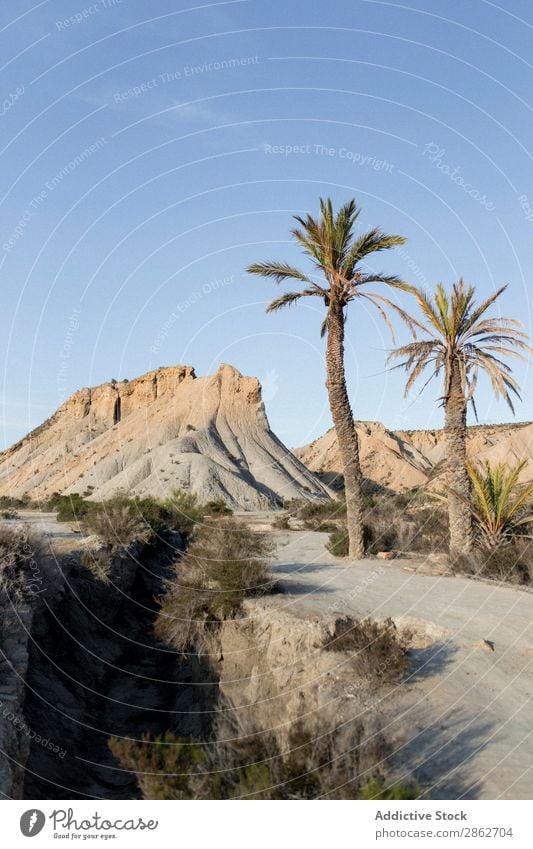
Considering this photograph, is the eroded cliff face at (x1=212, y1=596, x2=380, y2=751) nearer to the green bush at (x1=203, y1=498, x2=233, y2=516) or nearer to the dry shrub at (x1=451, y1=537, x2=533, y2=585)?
the dry shrub at (x1=451, y1=537, x2=533, y2=585)

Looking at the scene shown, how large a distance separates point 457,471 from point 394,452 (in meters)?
66.7

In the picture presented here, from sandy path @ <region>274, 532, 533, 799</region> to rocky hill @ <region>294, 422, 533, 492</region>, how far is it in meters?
51.1

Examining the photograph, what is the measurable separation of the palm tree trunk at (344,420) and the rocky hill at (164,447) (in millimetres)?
33514

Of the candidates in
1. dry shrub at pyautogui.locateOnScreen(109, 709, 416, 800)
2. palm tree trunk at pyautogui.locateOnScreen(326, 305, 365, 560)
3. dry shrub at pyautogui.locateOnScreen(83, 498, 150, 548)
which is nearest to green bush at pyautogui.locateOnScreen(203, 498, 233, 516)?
dry shrub at pyautogui.locateOnScreen(83, 498, 150, 548)

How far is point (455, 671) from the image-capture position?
27.8 ft

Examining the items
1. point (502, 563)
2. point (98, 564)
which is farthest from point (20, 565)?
point (502, 563)

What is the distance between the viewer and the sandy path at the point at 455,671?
5.90m

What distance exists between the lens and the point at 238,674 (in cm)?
1045

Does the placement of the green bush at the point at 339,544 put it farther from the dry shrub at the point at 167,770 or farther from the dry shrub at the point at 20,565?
the dry shrub at the point at 167,770

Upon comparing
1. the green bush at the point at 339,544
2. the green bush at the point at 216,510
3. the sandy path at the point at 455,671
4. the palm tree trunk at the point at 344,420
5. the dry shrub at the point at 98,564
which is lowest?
the sandy path at the point at 455,671

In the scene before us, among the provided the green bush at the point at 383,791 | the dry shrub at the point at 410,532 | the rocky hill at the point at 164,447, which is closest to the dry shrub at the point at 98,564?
the dry shrub at the point at 410,532

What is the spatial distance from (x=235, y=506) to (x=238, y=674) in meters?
41.7

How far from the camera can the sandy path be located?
5.90m

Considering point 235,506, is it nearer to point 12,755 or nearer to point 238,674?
point 238,674
